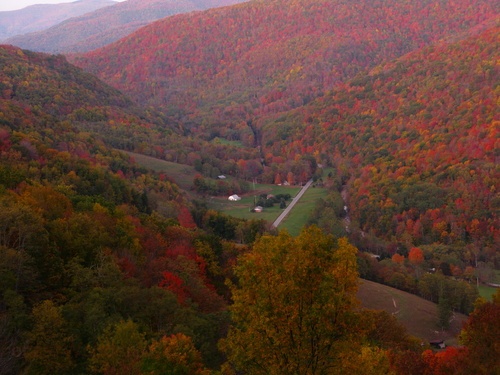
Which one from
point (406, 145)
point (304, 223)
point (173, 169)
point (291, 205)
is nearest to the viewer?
point (304, 223)

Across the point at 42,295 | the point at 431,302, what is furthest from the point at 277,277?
the point at 431,302

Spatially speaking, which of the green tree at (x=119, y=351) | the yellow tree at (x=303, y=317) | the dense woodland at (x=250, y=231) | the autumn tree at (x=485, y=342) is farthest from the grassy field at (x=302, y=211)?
the yellow tree at (x=303, y=317)

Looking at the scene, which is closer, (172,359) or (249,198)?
(172,359)

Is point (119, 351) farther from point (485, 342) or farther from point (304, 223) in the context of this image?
point (304, 223)

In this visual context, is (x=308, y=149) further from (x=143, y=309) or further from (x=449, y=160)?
(x=143, y=309)

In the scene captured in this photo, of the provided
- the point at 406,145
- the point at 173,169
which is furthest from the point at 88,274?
the point at 406,145

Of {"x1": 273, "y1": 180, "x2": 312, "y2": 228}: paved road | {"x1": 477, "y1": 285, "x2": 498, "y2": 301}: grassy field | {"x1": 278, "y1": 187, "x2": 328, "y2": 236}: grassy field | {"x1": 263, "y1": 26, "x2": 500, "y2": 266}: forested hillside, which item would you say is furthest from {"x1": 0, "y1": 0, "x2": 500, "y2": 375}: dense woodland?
{"x1": 273, "y1": 180, "x2": 312, "y2": 228}: paved road
